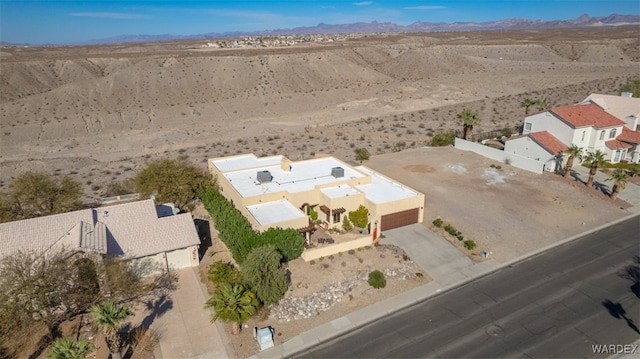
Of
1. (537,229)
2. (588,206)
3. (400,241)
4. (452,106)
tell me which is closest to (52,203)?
A: (400,241)

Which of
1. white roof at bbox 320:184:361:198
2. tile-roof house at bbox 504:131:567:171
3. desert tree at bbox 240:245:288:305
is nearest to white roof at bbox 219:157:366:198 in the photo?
white roof at bbox 320:184:361:198

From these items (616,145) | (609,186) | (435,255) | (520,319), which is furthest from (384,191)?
(616,145)

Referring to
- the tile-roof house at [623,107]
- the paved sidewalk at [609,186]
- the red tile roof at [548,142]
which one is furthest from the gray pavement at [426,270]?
the tile-roof house at [623,107]

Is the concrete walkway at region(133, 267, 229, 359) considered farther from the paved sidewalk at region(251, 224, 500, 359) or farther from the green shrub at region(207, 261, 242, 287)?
the paved sidewalk at region(251, 224, 500, 359)

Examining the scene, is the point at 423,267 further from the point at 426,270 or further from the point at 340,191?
the point at 340,191

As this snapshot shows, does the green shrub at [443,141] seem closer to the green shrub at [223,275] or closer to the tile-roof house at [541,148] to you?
the tile-roof house at [541,148]
